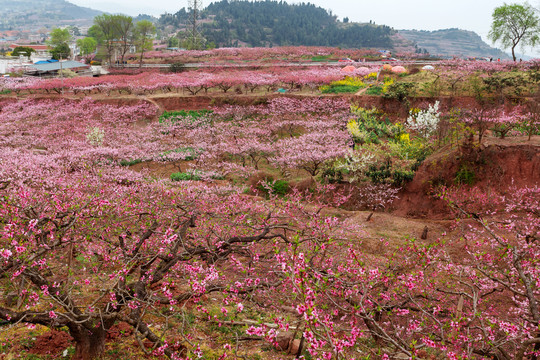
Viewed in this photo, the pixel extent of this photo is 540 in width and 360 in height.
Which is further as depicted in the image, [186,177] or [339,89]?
[339,89]

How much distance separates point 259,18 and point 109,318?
174418 mm

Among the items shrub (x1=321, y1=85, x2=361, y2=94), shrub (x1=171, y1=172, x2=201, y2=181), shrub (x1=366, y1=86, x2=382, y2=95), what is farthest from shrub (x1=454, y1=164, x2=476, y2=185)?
shrub (x1=321, y1=85, x2=361, y2=94)

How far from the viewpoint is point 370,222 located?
14859mm

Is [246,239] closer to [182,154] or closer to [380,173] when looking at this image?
[380,173]

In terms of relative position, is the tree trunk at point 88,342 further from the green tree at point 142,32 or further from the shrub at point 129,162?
the green tree at point 142,32

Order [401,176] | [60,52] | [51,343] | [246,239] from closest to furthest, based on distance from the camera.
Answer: [51,343], [246,239], [401,176], [60,52]

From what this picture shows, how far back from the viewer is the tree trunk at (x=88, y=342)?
18.8 ft

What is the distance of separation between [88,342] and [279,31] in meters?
159

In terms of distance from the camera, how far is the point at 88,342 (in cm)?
580

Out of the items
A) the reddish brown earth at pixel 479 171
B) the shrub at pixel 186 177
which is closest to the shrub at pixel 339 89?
the reddish brown earth at pixel 479 171

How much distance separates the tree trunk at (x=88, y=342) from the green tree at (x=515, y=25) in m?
53.0

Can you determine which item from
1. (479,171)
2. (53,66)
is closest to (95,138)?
(479,171)

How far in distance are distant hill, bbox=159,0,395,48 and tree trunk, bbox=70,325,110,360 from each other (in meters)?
133

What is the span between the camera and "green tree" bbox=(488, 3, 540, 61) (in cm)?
4272
